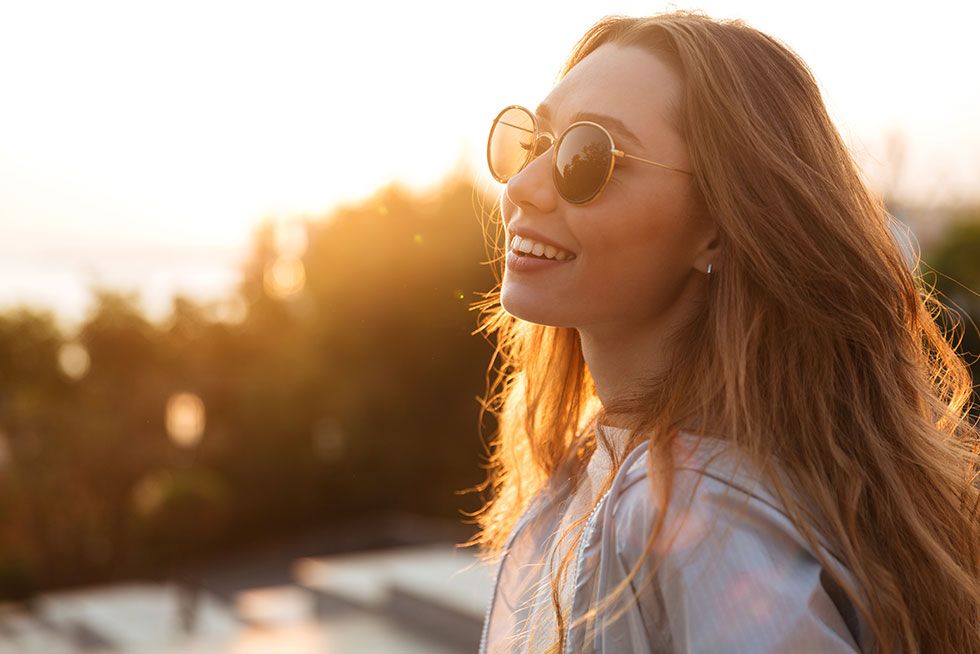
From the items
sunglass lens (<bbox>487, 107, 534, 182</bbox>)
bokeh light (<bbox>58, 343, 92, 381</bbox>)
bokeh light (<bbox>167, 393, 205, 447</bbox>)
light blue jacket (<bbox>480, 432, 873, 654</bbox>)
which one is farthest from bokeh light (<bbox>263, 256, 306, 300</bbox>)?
light blue jacket (<bbox>480, 432, 873, 654</bbox>)

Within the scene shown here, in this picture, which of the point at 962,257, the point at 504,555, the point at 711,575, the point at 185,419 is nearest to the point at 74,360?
the point at 185,419

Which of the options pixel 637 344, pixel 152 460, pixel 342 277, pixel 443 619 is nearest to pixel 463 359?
pixel 342 277

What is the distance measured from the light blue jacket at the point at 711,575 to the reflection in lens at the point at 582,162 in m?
0.39

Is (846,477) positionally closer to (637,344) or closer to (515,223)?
(637,344)

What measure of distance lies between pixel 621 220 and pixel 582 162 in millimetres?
98

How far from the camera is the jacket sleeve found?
0.96m

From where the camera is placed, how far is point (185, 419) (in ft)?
69.2

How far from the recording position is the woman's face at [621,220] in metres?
1.33

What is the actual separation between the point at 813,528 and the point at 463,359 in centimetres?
1818

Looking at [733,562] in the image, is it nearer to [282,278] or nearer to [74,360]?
[282,278]

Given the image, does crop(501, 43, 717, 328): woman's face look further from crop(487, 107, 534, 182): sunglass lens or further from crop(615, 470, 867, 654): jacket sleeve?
crop(615, 470, 867, 654): jacket sleeve

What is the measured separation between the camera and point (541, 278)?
54.7 inches

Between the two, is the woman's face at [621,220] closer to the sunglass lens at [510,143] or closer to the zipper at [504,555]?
the sunglass lens at [510,143]

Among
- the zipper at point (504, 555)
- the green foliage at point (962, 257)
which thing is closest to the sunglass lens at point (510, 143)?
the zipper at point (504, 555)
